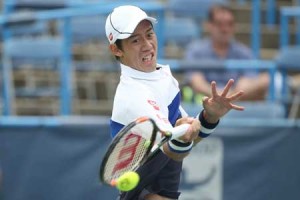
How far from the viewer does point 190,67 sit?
904cm

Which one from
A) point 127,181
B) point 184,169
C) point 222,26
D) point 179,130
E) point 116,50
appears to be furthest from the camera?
point 222,26

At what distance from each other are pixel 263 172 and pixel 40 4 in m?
3.44

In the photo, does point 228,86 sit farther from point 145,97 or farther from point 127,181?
point 127,181

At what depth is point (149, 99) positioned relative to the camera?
5207 mm

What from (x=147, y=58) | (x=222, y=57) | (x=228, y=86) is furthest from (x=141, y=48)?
(x=222, y=57)

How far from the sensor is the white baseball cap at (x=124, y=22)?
5.26 meters

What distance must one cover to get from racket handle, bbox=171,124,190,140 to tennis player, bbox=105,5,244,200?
0.09 ft

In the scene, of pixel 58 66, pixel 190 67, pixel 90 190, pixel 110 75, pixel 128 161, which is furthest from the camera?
pixel 110 75

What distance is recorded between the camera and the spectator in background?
29.8 feet

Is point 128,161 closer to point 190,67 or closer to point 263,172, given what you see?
point 263,172

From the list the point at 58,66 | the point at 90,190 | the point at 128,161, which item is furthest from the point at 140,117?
the point at 58,66

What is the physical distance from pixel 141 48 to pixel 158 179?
748 millimetres

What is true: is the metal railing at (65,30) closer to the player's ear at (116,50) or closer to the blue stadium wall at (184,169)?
the blue stadium wall at (184,169)

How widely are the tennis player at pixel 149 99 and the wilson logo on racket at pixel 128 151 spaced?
0.49 ft
